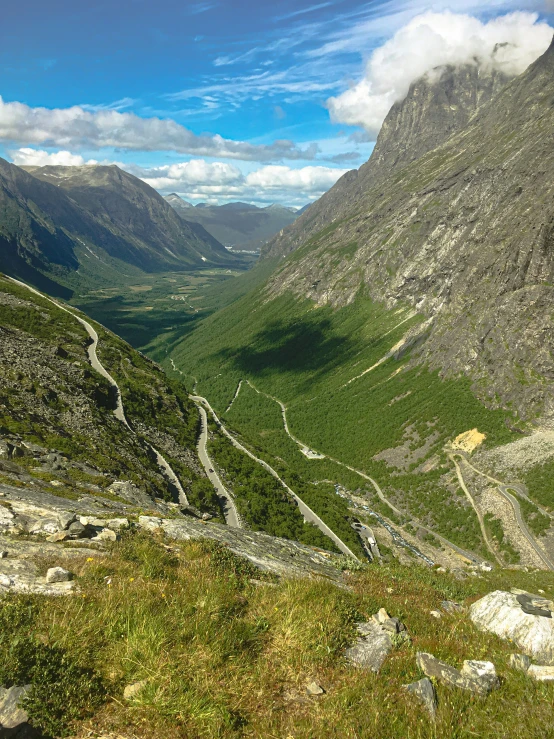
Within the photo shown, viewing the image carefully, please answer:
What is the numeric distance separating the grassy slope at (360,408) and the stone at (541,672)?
66720 mm

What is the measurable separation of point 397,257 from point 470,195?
132 feet

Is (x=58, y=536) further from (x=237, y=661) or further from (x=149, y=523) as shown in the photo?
(x=237, y=661)

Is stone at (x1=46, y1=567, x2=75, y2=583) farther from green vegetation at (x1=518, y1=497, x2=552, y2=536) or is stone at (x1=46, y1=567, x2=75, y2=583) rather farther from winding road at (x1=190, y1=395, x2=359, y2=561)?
green vegetation at (x1=518, y1=497, x2=552, y2=536)

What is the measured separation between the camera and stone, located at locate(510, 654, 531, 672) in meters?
9.12

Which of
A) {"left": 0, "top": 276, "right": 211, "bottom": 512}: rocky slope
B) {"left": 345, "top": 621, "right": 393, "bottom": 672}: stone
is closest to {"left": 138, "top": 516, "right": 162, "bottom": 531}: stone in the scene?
{"left": 0, "top": 276, "right": 211, "bottom": 512}: rocky slope

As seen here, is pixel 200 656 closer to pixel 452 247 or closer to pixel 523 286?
pixel 523 286

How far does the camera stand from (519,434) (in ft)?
289

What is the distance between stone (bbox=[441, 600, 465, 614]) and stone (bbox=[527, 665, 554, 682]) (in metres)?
4.70

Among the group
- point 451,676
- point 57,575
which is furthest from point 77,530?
point 451,676

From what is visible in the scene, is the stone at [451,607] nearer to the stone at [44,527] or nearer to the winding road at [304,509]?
the stone at [44,527]

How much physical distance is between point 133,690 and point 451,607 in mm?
11845

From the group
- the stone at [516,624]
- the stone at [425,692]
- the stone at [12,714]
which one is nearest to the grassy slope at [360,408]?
the stone at [516,624]

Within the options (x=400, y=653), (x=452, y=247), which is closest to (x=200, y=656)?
(x=400, y=653)

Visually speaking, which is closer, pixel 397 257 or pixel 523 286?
pixel 523 286
